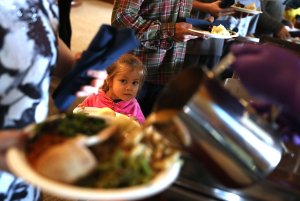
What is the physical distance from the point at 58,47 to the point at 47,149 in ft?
1.02

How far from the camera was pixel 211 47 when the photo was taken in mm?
1685

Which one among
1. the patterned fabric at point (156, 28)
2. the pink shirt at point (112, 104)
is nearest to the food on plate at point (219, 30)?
the patterned fabric at point (156, 28)

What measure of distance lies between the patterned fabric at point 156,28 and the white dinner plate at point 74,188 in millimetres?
906

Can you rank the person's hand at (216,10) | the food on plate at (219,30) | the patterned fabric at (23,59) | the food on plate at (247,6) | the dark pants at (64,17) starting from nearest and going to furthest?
the patterned fabric at (23,59)
the food on plate at (219,30)
the person's hand at (216,10)
the food on plate at (247,6)
the dark pants at (64,17)

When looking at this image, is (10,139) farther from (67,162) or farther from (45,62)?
(45,62)

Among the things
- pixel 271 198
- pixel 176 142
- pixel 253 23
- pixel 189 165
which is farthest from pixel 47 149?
pixel 253 23

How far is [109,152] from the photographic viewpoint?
0.49 m

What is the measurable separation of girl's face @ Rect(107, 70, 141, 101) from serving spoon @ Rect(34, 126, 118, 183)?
847 mm

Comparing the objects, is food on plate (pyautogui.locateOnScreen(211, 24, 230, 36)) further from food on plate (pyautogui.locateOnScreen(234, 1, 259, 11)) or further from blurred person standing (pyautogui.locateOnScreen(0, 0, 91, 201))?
blurred person standing (pyautogui.locateOnScreen(0, 0, 91, 201))

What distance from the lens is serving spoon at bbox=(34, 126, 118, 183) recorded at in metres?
0.44

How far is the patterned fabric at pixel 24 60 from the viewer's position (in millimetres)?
613

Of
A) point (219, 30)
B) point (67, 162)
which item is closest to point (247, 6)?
point (219, 30)

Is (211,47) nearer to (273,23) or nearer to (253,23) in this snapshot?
(253,23)

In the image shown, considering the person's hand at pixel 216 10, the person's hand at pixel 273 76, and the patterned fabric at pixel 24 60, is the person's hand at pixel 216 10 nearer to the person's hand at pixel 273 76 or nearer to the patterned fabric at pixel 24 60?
the patterned fabric at pixel 24 60
